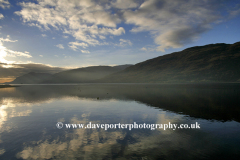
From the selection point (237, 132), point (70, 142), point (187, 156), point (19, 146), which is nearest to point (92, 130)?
point (70, 142)

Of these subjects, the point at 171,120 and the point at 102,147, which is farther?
the point at 171,120

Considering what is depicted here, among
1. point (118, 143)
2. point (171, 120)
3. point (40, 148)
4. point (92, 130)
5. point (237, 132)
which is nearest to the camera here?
point (40, 148)

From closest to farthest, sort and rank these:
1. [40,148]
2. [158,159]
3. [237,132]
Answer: [158,159] → [40,148] → [237,132]

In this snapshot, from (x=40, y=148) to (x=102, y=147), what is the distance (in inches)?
225

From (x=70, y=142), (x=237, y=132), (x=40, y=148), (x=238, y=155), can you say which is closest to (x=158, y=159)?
(x=238, y=155)

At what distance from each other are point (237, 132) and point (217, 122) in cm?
422

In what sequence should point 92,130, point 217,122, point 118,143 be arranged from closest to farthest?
point 118,143, point 92,130, point 217,122

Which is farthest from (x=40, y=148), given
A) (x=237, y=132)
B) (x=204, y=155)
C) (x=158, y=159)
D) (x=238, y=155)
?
(x=237, y=132)

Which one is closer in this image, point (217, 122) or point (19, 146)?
point (19, 146)

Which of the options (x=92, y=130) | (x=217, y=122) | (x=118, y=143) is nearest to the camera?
(x=118, y=143)

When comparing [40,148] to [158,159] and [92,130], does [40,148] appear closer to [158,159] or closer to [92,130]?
[92,130]

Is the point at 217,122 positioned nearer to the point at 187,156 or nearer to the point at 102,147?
the point at 187,156

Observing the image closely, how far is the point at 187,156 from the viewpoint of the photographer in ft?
37.3

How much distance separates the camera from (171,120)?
22188mm
